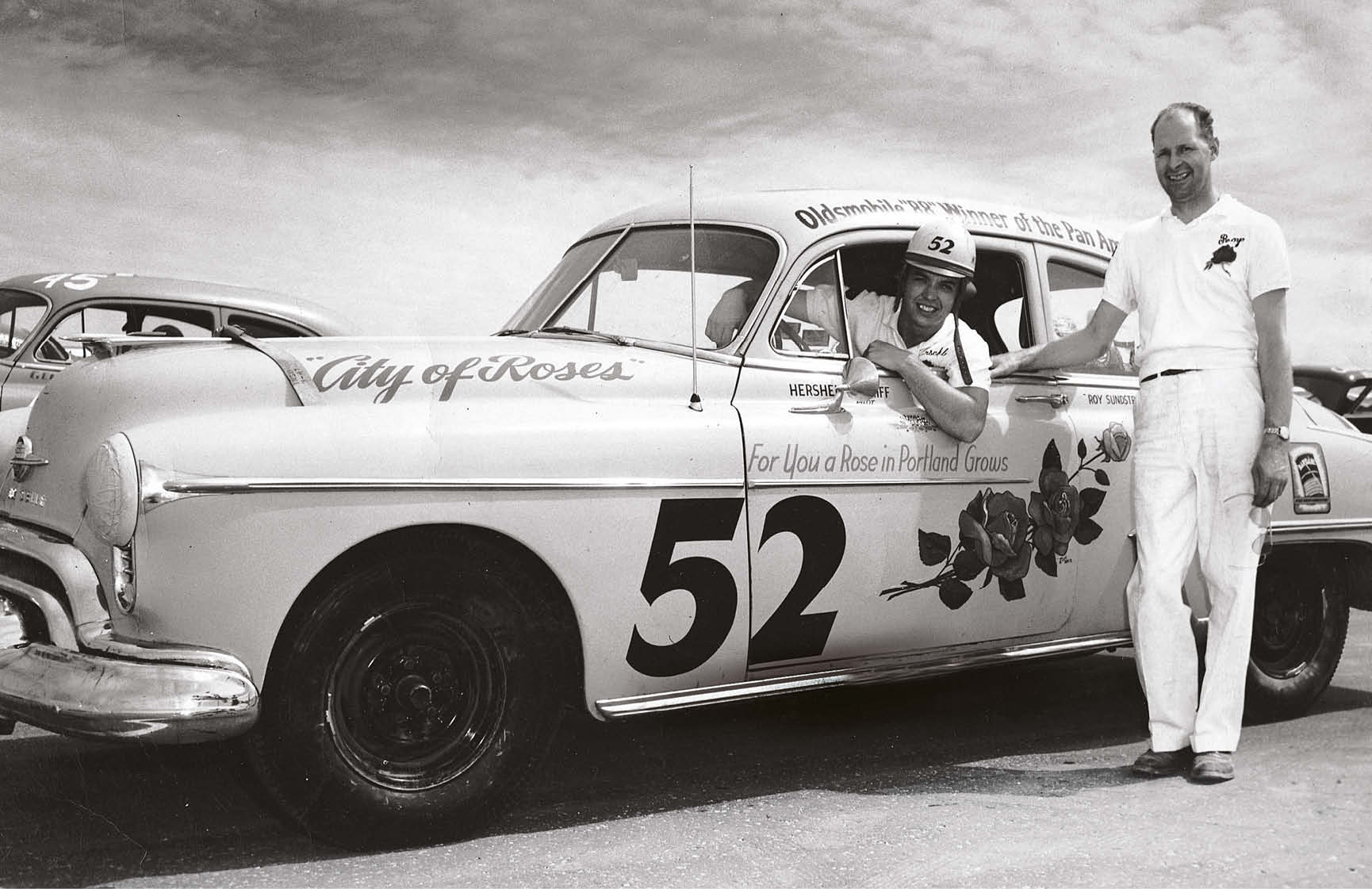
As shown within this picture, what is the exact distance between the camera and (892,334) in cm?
448

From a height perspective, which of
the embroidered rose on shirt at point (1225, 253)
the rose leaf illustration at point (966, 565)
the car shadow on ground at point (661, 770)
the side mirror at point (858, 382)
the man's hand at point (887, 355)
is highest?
the embroidered rose on shirt at point (1225, 253)

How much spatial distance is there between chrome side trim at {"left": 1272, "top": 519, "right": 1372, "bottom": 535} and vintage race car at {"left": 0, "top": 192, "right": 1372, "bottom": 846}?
1.4 inches

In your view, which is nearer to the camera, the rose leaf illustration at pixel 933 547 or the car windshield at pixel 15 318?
the rose leaf illustration at pixel 933 547

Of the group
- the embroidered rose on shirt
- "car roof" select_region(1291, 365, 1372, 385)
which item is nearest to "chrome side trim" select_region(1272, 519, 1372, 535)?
the embroidered rose on shirt

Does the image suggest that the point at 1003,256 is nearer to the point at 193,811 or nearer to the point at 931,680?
the point at 931,680

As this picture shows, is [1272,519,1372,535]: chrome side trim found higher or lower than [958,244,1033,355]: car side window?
lower

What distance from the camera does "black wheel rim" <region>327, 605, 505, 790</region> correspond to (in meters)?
3.37

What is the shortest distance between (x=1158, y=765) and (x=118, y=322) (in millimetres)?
6951

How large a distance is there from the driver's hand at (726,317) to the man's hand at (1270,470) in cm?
168

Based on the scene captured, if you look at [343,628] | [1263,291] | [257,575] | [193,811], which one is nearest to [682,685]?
[343,628]

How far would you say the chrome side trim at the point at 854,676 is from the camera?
371cm

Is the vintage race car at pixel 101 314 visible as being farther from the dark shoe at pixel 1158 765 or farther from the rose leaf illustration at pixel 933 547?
the dark shoe at pixel 1158 765

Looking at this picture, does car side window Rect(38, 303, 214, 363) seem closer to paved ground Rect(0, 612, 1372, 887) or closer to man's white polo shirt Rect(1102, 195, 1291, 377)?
paved ground Rect(0, 612, 1372, 887)

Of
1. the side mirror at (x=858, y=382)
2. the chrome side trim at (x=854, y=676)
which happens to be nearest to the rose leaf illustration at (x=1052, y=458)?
the chrome side trim at (x=854, y=676)
